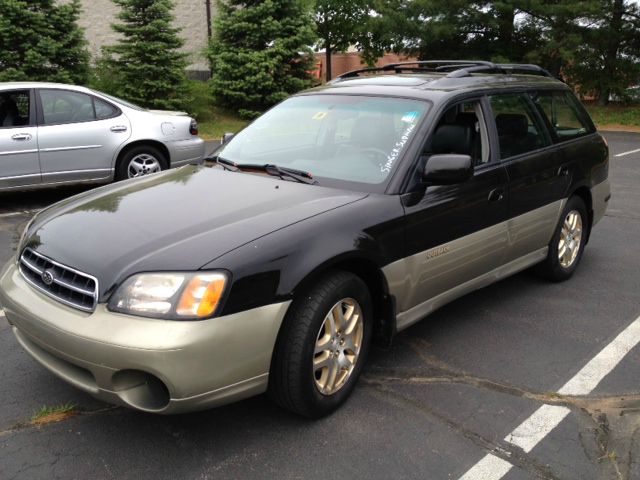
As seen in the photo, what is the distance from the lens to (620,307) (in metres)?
4.61

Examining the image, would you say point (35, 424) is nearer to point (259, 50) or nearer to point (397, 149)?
point (397, 149)

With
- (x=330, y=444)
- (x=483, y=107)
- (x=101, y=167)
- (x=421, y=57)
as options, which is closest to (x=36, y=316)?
(x=330, y=444)

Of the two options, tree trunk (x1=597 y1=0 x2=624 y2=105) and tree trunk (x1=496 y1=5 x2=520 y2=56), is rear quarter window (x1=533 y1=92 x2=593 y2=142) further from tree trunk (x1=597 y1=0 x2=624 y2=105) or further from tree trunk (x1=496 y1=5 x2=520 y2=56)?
tree trunk (x1=597 y1=0 x2=624 y2=105)

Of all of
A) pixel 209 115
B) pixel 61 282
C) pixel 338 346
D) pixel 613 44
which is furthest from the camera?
pixel 613 44

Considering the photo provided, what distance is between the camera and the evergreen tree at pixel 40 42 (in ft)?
45.0

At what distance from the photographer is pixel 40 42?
46.0ft

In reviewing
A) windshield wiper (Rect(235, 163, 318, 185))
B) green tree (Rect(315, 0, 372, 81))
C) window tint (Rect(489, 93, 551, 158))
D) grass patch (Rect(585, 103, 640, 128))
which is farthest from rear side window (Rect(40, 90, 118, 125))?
green tree (Rect(315, 0, 372, 81))

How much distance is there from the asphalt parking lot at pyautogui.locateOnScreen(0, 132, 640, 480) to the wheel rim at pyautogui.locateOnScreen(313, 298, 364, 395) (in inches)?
A: 7.6

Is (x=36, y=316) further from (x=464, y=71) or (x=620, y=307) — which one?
(x=620, y=307)

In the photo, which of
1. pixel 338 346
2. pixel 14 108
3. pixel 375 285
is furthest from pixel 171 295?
pixel 14 108

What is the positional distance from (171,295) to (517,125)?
2.93m

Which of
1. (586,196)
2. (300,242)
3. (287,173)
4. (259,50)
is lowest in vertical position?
(586,196)

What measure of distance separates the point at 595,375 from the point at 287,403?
1.85 metres

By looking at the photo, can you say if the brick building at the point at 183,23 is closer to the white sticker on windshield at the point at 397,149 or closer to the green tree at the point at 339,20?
the green tree at the point at 339,20
